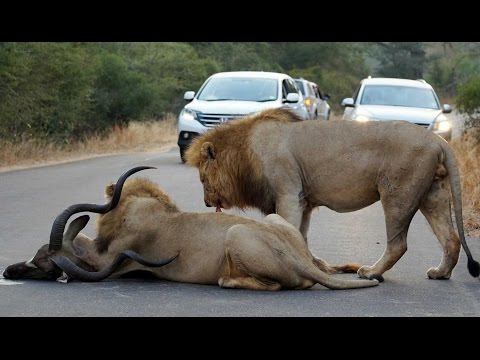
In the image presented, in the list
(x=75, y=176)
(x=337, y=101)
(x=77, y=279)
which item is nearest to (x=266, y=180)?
(x=77, y=279)

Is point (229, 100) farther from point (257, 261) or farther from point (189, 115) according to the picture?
point (257, 261)

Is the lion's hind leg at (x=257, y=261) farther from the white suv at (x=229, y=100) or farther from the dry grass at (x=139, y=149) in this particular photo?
the white suv at (x=229, y=100)

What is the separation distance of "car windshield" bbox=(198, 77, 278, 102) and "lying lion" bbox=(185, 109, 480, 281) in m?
13.0

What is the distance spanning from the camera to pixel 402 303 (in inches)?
313

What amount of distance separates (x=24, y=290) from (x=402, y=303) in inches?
114

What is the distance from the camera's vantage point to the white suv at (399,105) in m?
20.6

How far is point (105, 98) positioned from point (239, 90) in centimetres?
1018

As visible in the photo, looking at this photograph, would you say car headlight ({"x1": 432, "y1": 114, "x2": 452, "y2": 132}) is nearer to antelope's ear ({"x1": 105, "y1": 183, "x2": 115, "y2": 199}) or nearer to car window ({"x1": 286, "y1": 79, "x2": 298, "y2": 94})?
car window ({"x1": 286, "y1": 79, "x2": 298, "y2": 94})

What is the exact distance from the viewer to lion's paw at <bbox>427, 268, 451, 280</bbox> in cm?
923

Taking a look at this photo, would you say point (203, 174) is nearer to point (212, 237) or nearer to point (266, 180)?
point (266, 180)

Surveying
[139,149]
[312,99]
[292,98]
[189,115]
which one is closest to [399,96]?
[292,98]

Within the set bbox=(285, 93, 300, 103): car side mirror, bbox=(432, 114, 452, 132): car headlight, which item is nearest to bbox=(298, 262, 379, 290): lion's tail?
bbox=(432, 114, 452, 132): car headlight

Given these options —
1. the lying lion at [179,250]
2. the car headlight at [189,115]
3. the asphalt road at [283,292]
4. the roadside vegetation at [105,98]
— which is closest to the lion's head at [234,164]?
the lying lion at [179,250]

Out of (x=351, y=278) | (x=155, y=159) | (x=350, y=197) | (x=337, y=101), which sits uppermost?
(x=350, y=197)
